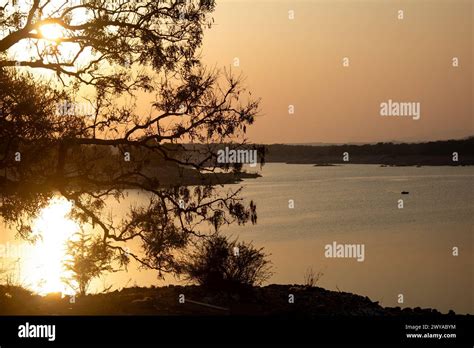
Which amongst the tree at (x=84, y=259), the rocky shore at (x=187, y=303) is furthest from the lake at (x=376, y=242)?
the rocky shore at (x=187, y=303)

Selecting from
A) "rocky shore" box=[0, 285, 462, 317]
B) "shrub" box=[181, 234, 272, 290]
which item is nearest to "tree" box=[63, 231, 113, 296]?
"rocky shore" box=[0, 285, 462, 317]

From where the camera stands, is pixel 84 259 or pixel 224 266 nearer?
pixel 224 266

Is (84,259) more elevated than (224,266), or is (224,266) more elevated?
(84,259)

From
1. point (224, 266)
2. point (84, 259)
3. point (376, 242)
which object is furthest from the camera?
point (376, 242)

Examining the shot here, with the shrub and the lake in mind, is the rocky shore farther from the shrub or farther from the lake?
the lake

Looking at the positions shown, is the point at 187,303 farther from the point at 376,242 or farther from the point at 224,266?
the point at 376,242

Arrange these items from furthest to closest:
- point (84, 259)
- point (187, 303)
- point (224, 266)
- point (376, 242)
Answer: point (376, 242)
point (84, 259)
point (224, 266)
point (187, 303)

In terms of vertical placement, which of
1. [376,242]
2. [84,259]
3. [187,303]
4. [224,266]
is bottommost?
[187,303]

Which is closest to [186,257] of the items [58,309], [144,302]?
[144,302]

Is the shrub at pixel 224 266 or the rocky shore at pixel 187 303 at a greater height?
the shrub at pixel 224 266

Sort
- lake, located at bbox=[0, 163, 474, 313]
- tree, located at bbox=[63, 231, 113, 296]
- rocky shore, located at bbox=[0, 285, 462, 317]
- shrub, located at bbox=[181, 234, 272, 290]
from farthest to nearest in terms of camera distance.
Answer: lake, located at bbox=[0, 163, 474, 313]
tree, located at bbox=[63, 231, 113, 296]
shrub, located at bbox=[181, 234, 272, 290]
rocky shore, located at bbox=[0, 285, 462, 317]

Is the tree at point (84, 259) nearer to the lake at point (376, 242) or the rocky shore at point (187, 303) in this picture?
the rocky shore at point (187, 303)

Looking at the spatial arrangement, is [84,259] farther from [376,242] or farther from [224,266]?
[376,242]

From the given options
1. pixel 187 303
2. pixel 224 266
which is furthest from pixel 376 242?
pixel 187 303
